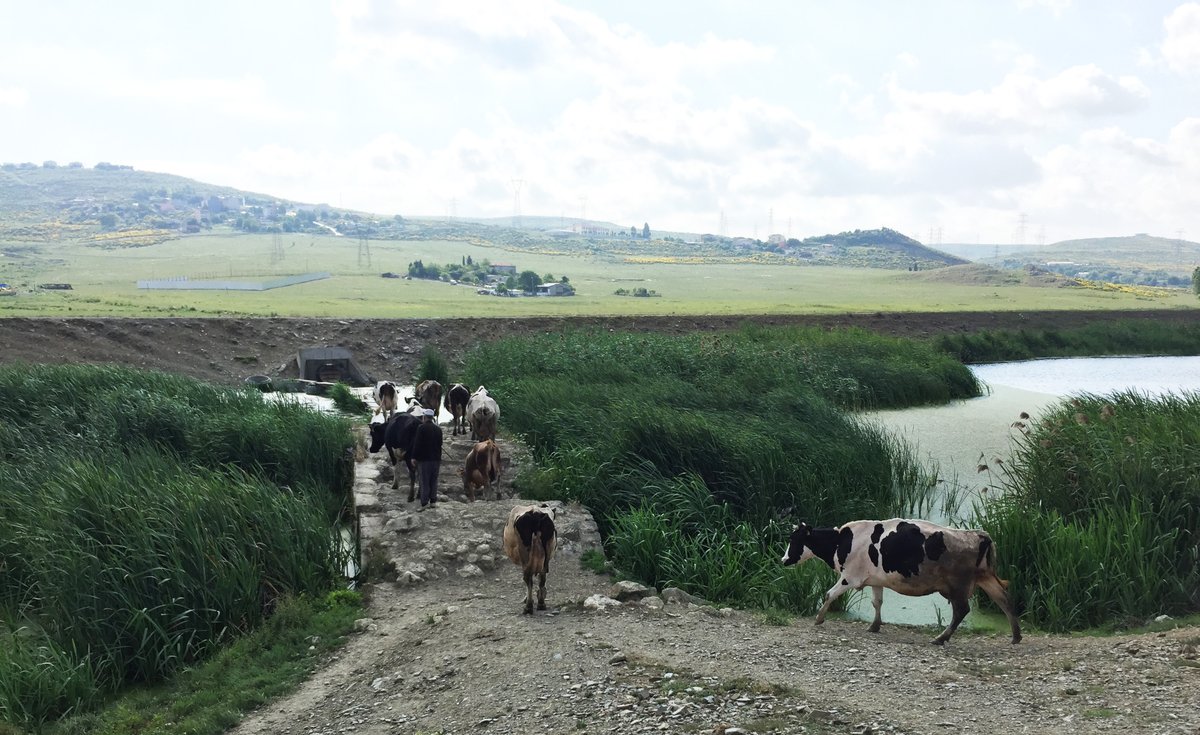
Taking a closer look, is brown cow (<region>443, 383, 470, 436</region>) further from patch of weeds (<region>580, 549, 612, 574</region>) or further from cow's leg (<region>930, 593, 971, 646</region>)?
cow's leg (<region>930, 593, 971, 646</region>)

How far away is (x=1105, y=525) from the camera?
11977 mm

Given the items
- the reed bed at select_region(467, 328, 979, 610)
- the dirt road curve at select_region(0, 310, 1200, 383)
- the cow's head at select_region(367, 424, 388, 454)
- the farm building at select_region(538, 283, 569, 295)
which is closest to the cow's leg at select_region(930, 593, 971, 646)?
the reed bed at select_region(467, 328, 979, 610)

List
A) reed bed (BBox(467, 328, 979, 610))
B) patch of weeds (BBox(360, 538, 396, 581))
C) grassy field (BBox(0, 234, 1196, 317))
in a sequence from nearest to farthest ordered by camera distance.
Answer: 1. patch of weeds (BBox(360, 538, 396, 581))
2. reed bed (BBox(467, 328, 979, 610))
3. grassy field (BBox(0, 234, 1196, 317))

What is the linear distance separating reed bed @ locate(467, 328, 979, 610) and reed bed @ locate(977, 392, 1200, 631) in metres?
2.32

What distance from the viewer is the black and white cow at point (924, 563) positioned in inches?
355

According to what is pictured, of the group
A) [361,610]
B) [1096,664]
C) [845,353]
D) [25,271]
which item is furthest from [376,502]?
[25,271]

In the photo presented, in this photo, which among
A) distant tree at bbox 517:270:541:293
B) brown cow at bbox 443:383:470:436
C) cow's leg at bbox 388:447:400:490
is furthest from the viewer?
distant tree at bbox 517:270:541:293

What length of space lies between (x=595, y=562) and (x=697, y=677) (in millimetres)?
4059

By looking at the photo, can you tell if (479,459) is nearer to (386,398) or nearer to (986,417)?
(386,398)

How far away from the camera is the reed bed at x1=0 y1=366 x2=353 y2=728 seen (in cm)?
998

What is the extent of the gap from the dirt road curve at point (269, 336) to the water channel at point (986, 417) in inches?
315

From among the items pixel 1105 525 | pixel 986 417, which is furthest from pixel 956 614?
pixel 986 417

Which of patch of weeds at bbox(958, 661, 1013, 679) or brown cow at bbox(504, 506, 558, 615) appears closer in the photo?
patch of weeds at bbox(958, 661, 1013, 679)

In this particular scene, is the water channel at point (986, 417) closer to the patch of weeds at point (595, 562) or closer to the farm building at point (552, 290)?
the patch of weeds at point (595, 562)
